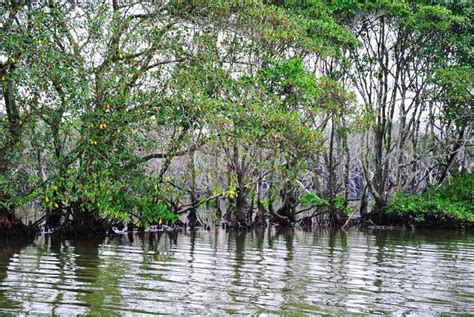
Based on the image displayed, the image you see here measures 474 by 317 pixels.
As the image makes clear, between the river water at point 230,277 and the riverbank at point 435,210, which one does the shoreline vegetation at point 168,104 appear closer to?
the riverbank at point 435,210

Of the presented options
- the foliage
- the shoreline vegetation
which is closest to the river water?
the shoreline vegetation

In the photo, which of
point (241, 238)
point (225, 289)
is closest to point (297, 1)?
point (241, 238)

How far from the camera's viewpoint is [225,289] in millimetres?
6867

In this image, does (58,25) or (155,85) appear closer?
(58,25)

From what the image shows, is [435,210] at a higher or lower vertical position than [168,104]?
lower

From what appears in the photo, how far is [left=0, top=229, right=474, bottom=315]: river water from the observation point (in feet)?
19.7

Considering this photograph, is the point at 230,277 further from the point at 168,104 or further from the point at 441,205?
the point at 441,205

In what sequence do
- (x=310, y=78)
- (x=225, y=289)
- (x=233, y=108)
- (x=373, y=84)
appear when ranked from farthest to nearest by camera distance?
(x=373, y=84), (x=310, y=78), (x=233, y=108), (x=225, y=289)

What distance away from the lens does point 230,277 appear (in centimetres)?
782

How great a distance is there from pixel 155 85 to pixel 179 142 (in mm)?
992

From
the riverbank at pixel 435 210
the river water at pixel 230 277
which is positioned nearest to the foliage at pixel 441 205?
the riverbank at pixel 435 210

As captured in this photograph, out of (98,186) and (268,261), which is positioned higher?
(98,186)

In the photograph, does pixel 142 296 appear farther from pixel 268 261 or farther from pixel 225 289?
pixel 268 261

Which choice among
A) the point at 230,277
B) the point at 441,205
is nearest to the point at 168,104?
the point at 230,277
